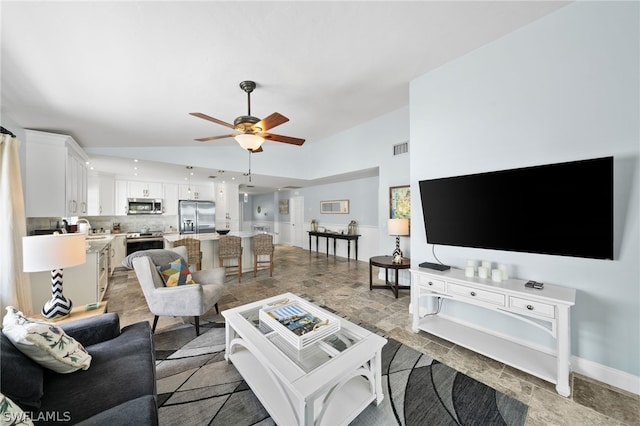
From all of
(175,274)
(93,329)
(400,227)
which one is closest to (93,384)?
(93,329)

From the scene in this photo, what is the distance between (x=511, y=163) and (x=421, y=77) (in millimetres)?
1491

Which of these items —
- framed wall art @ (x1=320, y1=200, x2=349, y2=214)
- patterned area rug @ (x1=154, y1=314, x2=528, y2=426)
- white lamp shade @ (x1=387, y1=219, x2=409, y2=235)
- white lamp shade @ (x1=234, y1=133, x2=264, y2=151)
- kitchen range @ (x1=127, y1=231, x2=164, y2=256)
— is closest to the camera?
patterned area rug @ (x1=154, y1=314, x2=528, y2=426)

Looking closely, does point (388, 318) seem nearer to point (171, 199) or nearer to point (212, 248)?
point (212, 248)

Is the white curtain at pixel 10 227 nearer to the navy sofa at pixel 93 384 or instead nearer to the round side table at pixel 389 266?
the navy sofa at pixel 93 384

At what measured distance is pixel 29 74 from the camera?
1.91 meters

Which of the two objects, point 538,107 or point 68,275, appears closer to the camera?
point 538,107

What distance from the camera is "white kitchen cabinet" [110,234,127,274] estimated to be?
17.8 feet

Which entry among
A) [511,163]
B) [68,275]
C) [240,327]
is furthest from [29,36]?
[511,163]

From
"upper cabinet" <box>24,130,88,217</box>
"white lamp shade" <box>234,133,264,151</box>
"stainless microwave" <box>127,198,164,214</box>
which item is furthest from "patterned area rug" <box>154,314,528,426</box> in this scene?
"stainless microwave" <box>127,198,164,214</box>

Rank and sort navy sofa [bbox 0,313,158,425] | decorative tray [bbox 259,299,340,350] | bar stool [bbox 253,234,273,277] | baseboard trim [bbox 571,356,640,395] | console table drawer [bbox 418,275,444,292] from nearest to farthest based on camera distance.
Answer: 1. navy sofa [bbox 0,313,158,425]
2. decorative tray [bbox 259,299,340,350]
3. baseboard trim [bbox 571,356,640,395]
4. console table drawer [bbox 418,275,444,292]
5. bar stool [bbox 253,234,273,277]

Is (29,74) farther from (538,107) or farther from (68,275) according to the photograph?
(538,107)

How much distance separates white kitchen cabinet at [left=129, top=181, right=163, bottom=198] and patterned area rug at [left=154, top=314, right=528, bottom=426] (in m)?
5.52

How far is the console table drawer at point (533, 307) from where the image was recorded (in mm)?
1838

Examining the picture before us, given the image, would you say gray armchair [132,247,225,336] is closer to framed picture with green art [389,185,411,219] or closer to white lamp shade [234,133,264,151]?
white lamp shade [234,133,264,151]
